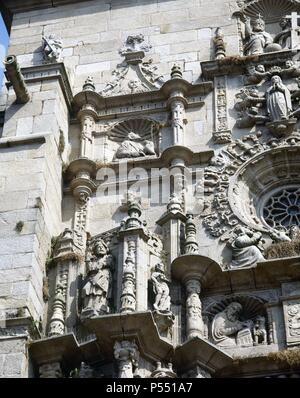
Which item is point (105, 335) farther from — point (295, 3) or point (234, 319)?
point (295, 3)

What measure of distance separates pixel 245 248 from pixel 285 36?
19.4 feet

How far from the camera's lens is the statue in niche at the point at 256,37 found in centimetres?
2043

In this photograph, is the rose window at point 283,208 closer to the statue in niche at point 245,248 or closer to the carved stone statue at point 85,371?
the statue in niche at point 245,248

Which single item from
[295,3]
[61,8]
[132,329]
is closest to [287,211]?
[132,329]

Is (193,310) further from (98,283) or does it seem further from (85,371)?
(85,371)

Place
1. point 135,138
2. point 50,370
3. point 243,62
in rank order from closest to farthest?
point 50,370
point 135,138
point 243,62

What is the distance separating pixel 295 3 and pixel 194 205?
20.1 ft

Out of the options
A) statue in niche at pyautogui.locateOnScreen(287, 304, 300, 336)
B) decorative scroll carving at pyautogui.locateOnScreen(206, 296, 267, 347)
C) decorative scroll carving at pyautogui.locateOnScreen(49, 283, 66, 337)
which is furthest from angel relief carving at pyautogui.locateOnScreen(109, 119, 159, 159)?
statue in niche at pyautogui.locateOnScreen(287, 304, 300, 336)

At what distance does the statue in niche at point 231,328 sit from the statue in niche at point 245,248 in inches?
28.8

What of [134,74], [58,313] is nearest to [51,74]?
[134,74]

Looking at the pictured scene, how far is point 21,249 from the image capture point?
16.3 meters

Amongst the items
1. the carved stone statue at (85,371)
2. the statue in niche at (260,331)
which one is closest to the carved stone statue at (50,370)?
the carved stone statue at (85,371)

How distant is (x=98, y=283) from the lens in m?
16.0

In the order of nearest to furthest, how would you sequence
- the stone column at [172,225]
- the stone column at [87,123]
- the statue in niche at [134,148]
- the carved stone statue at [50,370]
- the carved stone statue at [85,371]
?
1. the carved stone statue at [85,371]
2. the carved stone statue at [50,370]
3. the stone column at [172,225]
4. the statue in niche at [134,148]
5. the stone column at [87,123]
